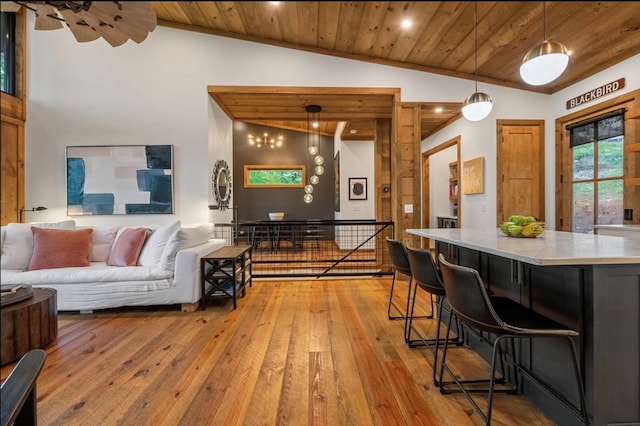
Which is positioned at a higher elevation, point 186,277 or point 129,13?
point 129,13

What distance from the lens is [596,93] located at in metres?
3.77

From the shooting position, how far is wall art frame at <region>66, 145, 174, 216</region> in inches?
163

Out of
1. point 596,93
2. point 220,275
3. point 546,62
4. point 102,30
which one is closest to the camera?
point 102,30

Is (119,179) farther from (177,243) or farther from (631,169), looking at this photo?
(631,169)

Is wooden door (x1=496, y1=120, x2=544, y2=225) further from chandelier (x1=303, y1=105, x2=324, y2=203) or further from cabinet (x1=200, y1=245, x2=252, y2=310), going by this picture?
cabinet (x1=200, y1=245, x2=252, y2=310)

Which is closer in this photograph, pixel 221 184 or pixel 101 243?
pixel 101 243

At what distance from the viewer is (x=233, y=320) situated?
9.68 feet

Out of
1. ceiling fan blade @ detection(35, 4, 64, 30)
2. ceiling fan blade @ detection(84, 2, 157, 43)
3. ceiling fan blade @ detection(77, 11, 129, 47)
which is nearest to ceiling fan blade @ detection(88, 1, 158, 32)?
ceiling fan blade @ detection(84, 2, 157, 43)

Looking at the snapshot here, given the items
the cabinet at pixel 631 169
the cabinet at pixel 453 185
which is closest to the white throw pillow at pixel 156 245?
the cabinet at pixel 631 169

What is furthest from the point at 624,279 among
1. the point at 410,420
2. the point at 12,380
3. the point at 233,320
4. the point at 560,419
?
the point at 233,320

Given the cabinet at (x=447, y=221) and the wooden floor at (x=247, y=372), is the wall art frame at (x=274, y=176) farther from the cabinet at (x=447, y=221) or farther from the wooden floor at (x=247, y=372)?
the wooden floor at (x=247, y=372)

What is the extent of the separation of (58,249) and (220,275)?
5.46ft

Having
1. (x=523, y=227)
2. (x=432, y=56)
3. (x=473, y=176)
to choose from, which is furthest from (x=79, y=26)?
(x=473, y=176)

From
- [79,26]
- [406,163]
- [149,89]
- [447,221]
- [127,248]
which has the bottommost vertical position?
[127,248]
